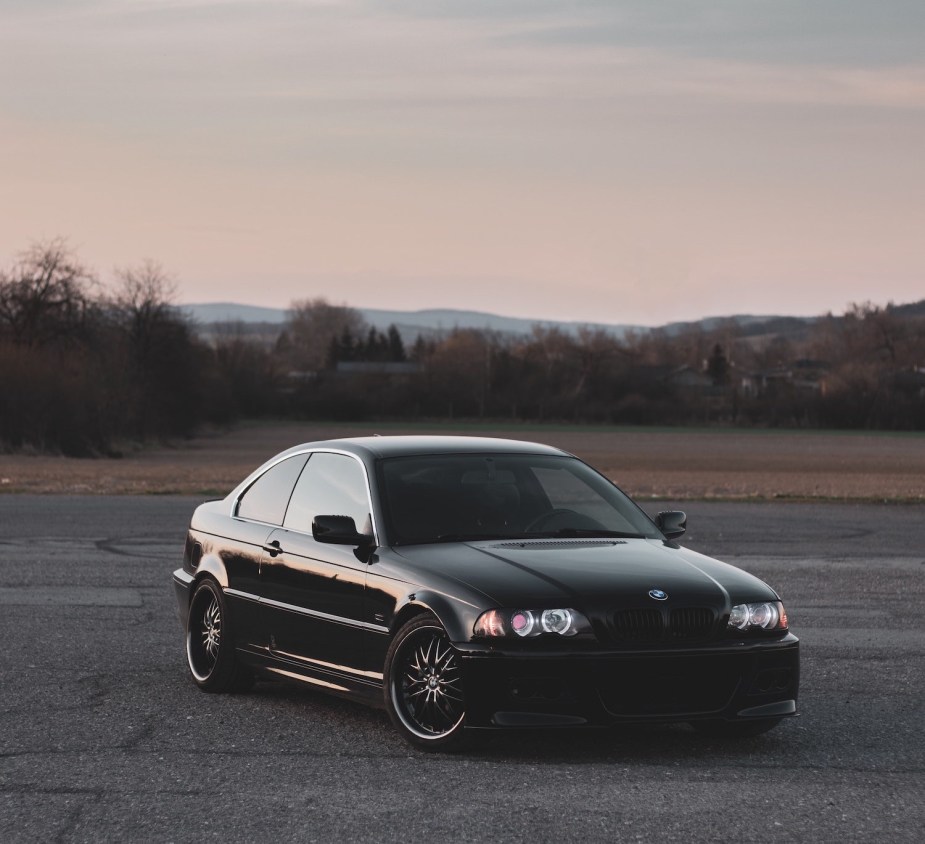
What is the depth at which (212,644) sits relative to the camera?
337 inches

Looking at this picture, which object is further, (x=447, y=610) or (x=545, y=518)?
(x=545, y=518)

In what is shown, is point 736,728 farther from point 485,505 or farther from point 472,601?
point 485,505

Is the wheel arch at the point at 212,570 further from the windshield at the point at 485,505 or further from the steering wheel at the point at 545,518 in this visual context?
the steering wheel at the point at 545,518

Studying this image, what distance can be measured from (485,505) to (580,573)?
108cm

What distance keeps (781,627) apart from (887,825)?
1.62m

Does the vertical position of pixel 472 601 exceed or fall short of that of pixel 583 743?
it exceeds it

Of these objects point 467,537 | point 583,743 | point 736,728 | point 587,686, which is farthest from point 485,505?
point 736,728

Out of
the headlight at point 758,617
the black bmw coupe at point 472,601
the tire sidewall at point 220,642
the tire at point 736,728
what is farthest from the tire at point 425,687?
the tire sidewall at point 220,642

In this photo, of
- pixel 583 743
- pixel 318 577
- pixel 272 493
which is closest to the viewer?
pixel 583 743

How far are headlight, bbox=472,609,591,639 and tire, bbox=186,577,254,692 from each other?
7.40 ft

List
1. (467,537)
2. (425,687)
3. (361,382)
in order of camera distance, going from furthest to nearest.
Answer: (361,382), (467,537), (425,687)

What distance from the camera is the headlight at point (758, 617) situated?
22.6 feet

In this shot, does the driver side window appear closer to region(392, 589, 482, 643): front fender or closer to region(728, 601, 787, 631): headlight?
region(392, 589, 482, 643): front fender

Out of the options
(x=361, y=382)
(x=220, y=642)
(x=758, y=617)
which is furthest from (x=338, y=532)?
(x=361, y=382)
